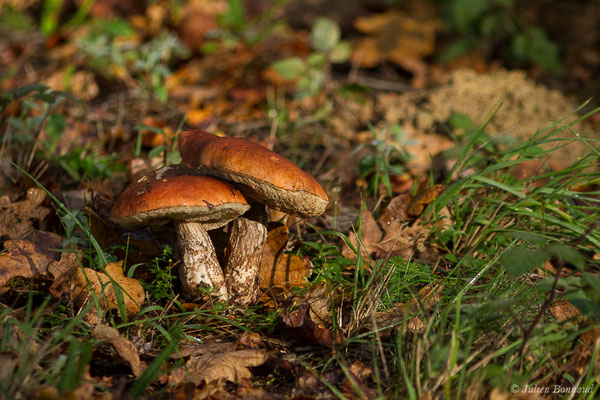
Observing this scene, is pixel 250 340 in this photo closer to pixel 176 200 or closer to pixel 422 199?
pixel 176 200

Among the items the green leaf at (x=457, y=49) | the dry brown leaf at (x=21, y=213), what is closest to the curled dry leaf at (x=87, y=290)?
the dry brown leaf at (x=21, y=213)

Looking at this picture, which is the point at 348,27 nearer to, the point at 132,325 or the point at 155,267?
the point at 155,267

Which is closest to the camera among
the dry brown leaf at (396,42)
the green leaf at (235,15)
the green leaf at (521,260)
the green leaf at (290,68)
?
the green leaf at (521,260)

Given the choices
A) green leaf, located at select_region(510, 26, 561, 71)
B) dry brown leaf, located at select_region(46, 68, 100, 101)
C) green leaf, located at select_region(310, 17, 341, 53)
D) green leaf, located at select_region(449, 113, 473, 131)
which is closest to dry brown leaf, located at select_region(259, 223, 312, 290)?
green leaf, located at select_region(449, 113, 473, 131)

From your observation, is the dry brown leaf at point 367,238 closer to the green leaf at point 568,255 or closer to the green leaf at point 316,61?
the green leaf at point 568,255

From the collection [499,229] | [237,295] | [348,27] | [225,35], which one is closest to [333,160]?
[499,229]

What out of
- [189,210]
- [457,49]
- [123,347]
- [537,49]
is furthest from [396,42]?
[123,347]

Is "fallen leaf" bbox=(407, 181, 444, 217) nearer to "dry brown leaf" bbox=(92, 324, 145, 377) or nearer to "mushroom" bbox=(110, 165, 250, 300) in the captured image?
"mushroom" bbox=(110, 165, 250, 300)
